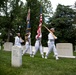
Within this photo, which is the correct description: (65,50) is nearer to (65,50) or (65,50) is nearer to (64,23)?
(65,50)

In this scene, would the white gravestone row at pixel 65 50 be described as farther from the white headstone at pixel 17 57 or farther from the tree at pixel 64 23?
the tree at pixel 64 23

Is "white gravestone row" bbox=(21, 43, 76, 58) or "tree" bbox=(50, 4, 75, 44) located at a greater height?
"tree" bbox=(50, 4, 75, 44)

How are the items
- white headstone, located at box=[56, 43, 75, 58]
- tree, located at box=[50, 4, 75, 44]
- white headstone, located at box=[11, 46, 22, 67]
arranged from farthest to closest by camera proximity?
tree, located at box=[50, 4, 75, 44], white headstone, located at box=[56, 43, 75, 58], white headstone, located at box=[11, 46, 22, 67]

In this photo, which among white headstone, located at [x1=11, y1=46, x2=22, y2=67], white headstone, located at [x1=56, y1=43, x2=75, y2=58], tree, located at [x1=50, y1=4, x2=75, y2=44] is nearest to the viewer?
white headstone, located at [x1=11, y1=46, x2=22, y2=67]

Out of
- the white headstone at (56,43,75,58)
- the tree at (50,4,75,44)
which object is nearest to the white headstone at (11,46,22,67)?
the white headstone at (56,43,75,58)

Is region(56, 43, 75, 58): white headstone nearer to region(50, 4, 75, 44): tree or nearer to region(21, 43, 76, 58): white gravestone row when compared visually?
region(21, 43, 76, 58): white gravestone row

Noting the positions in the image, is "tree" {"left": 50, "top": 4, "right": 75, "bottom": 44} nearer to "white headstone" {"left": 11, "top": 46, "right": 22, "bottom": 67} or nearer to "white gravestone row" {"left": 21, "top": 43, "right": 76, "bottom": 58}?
"white gravestone row" {"left": 21, "top": 43, "right": 76, "bottom": 58}

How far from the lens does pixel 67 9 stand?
1786 inches

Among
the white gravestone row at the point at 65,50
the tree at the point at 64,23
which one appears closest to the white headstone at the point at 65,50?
the white gravestone row at the point at 65,50

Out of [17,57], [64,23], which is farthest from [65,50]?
[64,23]

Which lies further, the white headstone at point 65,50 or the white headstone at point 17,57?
the white headstone at point 65,50

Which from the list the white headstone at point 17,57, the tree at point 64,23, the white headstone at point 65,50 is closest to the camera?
the white headstone at point 17,57

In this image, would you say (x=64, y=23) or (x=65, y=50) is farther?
(x=64, y=23)

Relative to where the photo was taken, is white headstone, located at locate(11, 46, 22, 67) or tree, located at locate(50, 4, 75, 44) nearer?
white headstone, located at locate(11, 46, 22, 67)
